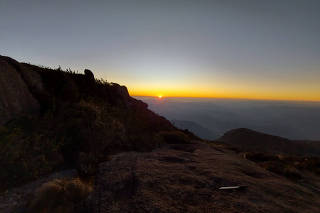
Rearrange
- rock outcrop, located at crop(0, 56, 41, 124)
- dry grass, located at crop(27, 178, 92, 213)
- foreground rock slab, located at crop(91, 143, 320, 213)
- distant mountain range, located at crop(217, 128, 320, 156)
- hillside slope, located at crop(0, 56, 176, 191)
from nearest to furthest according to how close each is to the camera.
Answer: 1. dry grass, located at crop(27, 178, 92, 213)
2. foreground rock slab, located at crop(91, 143, 320, 213)
3. hillside slope, located at crop(0, 56, 176, 191)
4. rock outcrop, located at crop(0, 56, 41, 124)
5. distant mountain range, located at crop(217, 128, 320, 156)

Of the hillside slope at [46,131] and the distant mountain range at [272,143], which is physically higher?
the hillside slope at [46,131]

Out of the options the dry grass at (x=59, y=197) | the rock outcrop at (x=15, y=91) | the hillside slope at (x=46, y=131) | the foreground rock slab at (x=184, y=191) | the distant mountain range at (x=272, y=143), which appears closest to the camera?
the dry grass at (x=59, y=197)

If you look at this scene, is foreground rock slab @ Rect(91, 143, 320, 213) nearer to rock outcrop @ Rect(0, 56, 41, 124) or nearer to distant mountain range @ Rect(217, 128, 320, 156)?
rock outcrop @ Rect(0, 56, 41, 124)

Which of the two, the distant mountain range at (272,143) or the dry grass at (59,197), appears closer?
the dry grass at (59,197)

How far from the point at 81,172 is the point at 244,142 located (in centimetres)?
3898

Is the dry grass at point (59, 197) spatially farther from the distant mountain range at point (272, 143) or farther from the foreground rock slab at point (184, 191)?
the distant mountain range at point (272, 143)

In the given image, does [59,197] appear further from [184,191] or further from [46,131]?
[46,131]

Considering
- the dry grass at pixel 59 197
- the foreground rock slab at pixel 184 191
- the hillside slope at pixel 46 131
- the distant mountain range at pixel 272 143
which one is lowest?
the distant mountain range at pixel 272 143

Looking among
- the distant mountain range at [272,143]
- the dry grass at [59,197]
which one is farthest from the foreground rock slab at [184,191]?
the distant mountain range at [272,143]

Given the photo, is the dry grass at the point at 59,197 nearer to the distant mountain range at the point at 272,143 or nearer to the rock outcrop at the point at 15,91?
the rock outcrop at the point at 15,91

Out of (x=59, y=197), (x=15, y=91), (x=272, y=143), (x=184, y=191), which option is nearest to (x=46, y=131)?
(x=15, y=91)

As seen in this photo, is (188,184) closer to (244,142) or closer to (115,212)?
(115,212)

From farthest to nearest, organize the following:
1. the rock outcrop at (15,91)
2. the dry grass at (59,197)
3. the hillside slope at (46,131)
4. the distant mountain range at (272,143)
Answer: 1. the distant mountain range at (272,143)
2. the rock outcrop at (15,91)
3. the hillside slope at (46,131)
4. the dry grass at (59,197)

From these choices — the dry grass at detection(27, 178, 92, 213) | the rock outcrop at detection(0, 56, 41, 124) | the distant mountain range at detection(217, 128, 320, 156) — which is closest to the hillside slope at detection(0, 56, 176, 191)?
the rock outcrop at detection(0, 56, 41, 124)
